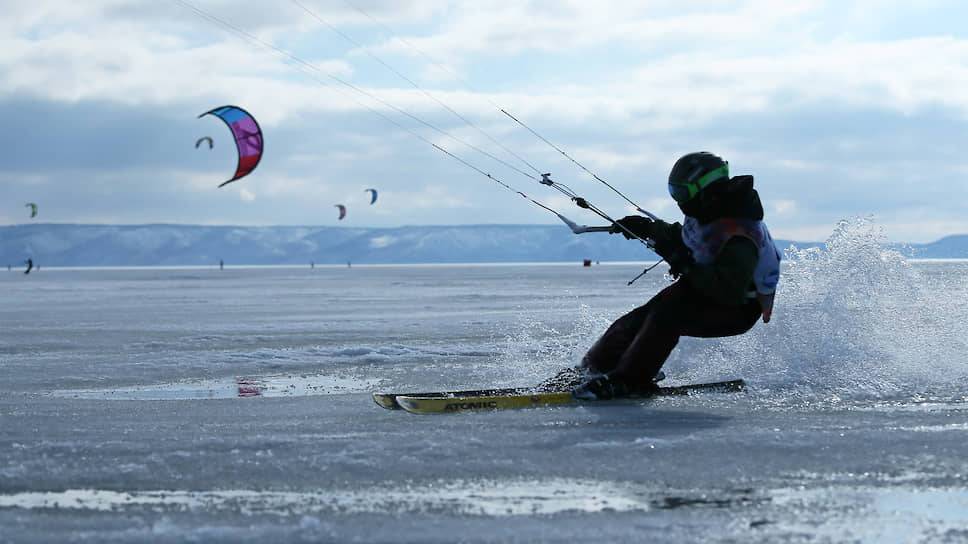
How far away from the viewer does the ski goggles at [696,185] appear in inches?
264

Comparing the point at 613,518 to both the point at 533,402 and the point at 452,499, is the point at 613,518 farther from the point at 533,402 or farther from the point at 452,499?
the point at 533,402

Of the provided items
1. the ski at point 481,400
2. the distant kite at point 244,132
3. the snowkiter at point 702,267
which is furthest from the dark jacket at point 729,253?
the distant kite at point 244,132

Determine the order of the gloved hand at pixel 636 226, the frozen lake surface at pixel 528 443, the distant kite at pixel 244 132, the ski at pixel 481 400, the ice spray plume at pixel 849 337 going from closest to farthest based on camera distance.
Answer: the frozen lake surface at pixel 528 443, the ski at pixel 481 400, the gloved hand at pixel 636 226, the ice spray plume at pixel 849 337, the distant kite at pixel 244 132

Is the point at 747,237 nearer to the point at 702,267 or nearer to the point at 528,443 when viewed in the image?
the point at 702,267

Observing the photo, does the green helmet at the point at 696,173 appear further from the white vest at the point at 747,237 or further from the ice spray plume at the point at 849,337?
the ice spray plume at the point at 849,337

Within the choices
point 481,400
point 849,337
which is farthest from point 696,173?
point 849,337

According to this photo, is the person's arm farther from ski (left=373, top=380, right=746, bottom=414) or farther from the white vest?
ski (left=373, top=380, right=746, bottom=414)

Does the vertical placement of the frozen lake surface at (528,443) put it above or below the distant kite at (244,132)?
below

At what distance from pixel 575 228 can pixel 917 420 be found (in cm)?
243

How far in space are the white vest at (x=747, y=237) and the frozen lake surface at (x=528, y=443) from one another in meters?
0.71

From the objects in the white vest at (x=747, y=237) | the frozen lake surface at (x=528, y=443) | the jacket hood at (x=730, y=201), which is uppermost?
the jacket hood at (x=730, y=201)

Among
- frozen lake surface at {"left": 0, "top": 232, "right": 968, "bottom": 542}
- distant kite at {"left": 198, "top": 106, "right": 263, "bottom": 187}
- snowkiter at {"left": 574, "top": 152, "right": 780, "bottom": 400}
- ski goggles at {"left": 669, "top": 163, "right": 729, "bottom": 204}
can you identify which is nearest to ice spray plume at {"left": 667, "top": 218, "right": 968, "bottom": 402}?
frozen lake surface at {"left": 0, "top": 232, "right": 968, "bottom": 542}

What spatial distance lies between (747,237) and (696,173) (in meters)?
0.50

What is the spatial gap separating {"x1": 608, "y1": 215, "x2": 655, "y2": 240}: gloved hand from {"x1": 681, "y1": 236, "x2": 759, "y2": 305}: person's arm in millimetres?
465
